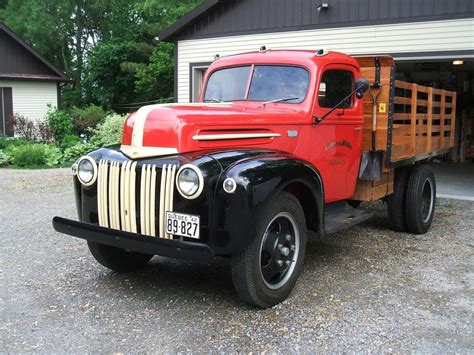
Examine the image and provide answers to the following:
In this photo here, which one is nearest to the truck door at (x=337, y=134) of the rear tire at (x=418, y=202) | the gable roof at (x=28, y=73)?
the rear tire at (x=418, y=202)

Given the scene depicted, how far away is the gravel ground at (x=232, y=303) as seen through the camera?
3564mm

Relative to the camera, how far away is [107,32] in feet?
117

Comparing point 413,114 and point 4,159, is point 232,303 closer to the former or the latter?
point 413,114

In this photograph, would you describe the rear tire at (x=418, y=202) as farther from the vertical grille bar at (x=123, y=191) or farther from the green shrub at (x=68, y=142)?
the green shrub at (x=68, y=142)

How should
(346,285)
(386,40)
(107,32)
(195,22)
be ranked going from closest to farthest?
(346,285)
(386,40)
(195,22)
(107,32)

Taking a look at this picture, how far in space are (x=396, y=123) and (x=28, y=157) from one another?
10.9 meters

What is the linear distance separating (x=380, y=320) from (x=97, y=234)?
2273 millimetres

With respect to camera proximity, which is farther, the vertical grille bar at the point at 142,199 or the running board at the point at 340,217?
the running board at the point at 340,217

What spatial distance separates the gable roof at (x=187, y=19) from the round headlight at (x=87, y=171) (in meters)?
8.82

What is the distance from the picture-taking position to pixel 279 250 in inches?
165

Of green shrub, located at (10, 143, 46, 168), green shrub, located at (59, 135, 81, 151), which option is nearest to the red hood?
green shrub, located at (10, 143, 46, 168)

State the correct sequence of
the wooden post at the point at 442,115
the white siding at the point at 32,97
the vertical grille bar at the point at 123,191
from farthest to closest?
the white siding at the point at 32,97
the wooden post at the point at 442,115
the vertical grille bar at the point at 123,191

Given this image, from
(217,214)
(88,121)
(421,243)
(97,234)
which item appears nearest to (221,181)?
(217,214)

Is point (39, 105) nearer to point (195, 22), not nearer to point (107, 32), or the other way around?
point (195, 22)
